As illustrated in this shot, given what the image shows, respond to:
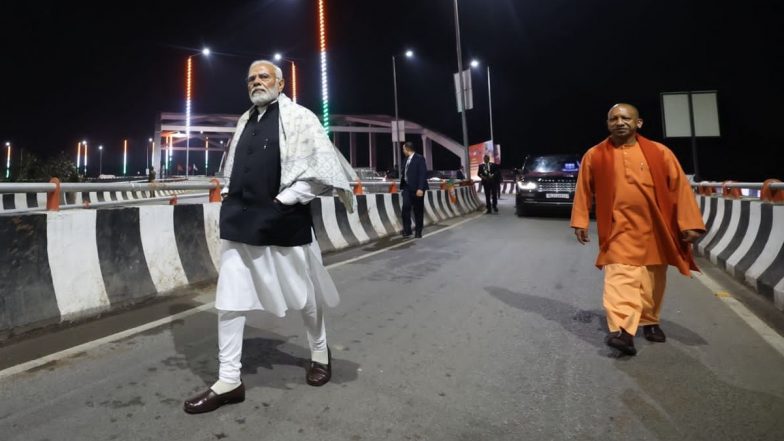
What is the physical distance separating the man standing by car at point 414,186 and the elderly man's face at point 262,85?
674 centimetres

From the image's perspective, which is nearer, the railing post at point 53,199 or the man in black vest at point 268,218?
the man in black vest at point 268,218

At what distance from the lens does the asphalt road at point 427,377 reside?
2.25 meters

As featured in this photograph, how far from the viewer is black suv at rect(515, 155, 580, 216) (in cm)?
1295

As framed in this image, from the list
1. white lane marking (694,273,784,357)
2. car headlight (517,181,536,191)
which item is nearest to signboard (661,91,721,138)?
car headlight (517,181,536,191)

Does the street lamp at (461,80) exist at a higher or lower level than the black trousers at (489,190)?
higher

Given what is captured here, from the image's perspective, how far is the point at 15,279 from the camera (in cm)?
351

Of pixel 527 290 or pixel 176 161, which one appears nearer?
pixel 527 290

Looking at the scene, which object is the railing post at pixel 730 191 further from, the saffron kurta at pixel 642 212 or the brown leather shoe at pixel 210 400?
the brown leather shoe at pixel 210 400

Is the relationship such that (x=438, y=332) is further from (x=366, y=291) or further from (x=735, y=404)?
(x=735, y=404)

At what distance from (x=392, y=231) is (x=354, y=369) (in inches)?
288

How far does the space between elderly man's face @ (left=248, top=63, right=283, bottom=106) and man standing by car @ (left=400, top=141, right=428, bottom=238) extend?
674cm

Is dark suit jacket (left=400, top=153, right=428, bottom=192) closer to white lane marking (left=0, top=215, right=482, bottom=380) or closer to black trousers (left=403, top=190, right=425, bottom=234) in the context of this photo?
black trousers (left=403, top=190, right=425, bottom=234)

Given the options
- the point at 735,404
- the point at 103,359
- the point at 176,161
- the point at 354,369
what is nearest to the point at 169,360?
the point at 103,359

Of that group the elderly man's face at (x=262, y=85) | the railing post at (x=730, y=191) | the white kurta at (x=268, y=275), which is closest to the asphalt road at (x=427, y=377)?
the white kurta at (x=268, y=275)
